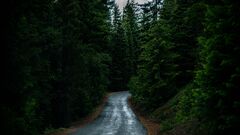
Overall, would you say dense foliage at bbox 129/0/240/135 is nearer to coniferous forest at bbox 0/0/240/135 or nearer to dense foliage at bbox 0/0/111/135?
coniferous forest at bbox 0/0/240/135

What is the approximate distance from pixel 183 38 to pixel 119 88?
149 feet

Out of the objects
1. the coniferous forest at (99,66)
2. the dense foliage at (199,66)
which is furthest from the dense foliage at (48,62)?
the dense foliage at (199,66)

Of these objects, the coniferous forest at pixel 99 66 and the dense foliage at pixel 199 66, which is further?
the coniferous forest at pixel 99 66

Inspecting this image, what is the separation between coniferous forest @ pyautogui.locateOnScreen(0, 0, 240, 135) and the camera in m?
14.3

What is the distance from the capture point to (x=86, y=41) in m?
39.3

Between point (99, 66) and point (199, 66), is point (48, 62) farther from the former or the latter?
point (99, 66)

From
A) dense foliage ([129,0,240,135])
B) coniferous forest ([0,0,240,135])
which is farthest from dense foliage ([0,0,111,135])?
dense foliage ([129,0,240,135])

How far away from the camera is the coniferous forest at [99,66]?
14.3 m

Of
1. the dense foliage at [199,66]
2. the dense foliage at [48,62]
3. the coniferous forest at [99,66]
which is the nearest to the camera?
the dense foliage at [199,66]

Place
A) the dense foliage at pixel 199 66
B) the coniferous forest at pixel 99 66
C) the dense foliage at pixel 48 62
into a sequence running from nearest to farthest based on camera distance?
the dense foliage at pixel 199 66
the coniferous forest at pixel 99 66
the dense foliage at pixel 48 62

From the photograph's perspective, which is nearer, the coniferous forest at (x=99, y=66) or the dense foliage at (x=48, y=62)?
the coniferous forest at (x=99, y=66)

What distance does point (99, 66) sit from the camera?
4028cm

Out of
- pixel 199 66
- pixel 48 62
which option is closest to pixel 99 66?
pixel 48 62

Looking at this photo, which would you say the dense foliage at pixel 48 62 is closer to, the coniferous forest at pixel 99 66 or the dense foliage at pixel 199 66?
the coniferous forest at pixel 99 66
